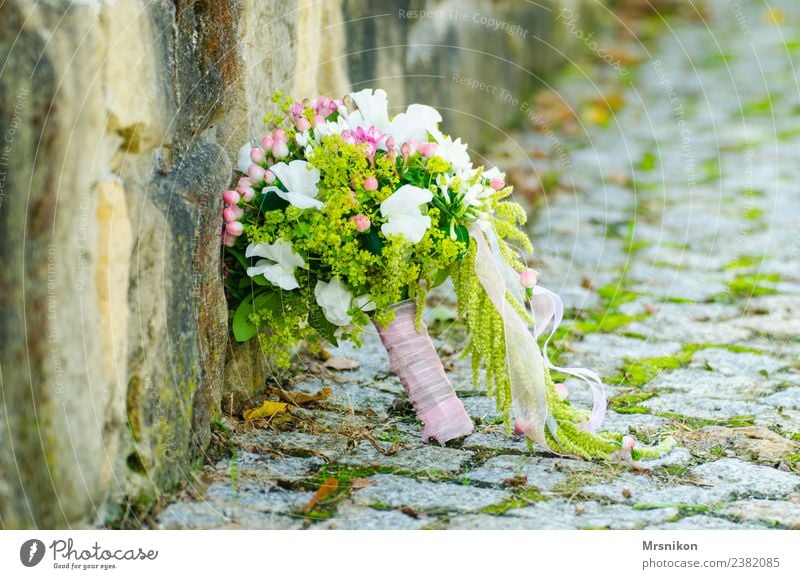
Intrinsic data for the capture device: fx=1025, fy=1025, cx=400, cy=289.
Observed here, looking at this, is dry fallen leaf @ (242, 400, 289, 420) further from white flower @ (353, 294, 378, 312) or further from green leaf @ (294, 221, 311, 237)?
green leaf @ (294, 221, 311, 237)

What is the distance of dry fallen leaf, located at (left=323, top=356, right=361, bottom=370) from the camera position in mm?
2893

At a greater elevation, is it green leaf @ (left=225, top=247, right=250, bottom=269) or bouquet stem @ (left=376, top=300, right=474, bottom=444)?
green leaf @ (left=225, top=247, right=250, bottom=269)

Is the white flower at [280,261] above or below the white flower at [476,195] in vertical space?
below

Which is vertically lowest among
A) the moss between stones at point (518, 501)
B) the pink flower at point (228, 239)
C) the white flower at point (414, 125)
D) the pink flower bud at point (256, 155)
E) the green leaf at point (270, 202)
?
the moss between stones at point (518, 501)

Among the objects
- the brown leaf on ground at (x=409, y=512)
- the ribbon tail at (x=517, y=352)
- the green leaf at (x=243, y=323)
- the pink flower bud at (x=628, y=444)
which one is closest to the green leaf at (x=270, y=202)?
the green leaf at (x=243, y=323)

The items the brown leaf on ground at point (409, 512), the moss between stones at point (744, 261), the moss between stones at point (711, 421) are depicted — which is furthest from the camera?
the moss between stones at point (744, 261)

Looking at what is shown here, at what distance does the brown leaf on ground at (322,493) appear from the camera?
205 centimetres

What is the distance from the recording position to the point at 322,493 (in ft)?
6.90

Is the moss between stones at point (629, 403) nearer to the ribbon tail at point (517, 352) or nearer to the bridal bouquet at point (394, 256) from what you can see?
the bridal bouquet at point (394, 256)

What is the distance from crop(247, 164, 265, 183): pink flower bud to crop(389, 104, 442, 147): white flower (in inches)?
11.9

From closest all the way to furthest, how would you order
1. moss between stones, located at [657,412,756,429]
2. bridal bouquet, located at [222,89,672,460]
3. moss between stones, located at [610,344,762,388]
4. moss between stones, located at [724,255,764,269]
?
bridal bouquet, located at [222,89,672,460] < moss between stones, located at [657,412,756,429] < moss between stones, located at [610,344,762,388] < moss between stones, located at [724,255,764,269]

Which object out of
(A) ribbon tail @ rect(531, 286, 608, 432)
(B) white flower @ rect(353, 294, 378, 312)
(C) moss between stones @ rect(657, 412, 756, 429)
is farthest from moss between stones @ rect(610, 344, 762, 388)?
(B) white flower @ rect(353, 294, 378, 312)

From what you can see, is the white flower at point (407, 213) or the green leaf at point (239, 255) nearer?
the white flower at point (407, 213)
